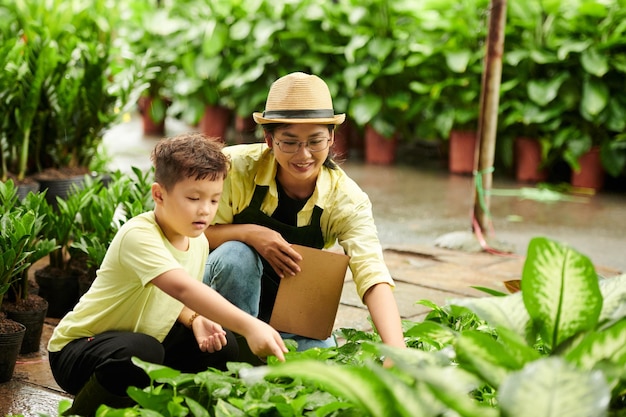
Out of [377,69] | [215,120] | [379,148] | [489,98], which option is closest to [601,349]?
[489,98]

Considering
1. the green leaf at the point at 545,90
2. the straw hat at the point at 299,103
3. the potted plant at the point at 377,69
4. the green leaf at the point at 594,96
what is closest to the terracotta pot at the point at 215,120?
the potted plant at the point at 377,69

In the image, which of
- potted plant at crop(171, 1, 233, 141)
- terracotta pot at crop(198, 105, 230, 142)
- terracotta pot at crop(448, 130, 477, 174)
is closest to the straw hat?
terracotta pot at crop(448, 130, 477, 174)

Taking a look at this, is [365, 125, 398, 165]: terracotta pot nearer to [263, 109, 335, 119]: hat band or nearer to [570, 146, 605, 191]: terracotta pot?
[570, 146, 605, 191]: terracotta pot

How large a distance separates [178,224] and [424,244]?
131 inches

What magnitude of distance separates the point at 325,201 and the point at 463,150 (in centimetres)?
569

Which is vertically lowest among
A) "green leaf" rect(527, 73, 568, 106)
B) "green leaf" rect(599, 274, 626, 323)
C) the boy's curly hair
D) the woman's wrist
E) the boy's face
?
the woman's wrist

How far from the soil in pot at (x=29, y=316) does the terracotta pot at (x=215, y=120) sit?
23.3 feet

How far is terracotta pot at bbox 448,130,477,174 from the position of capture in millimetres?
8438

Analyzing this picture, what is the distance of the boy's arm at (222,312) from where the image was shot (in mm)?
2203

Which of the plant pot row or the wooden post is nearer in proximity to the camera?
the wooden post

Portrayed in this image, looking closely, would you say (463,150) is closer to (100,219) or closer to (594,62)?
(594,62)

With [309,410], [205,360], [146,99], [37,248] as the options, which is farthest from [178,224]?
[146,99]

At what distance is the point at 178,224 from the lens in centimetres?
244

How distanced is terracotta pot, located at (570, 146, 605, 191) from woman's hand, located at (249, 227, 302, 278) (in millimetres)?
5435
